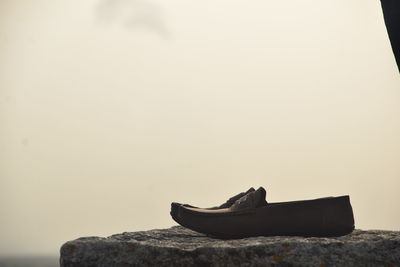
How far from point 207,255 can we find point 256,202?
1.44ft

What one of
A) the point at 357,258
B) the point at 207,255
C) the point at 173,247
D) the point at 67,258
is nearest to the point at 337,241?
the point at 357,258

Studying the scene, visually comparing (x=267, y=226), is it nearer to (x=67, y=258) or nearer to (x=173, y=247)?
(x=173, y=247)

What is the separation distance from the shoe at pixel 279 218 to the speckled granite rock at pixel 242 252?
134mm

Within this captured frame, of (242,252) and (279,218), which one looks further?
(279,218)

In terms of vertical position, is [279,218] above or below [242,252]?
above

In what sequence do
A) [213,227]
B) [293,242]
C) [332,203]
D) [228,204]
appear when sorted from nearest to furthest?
1. [293,242]
2. [332,203]
3. [213,227]
4. [228,204]

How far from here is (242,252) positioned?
8.02 ft

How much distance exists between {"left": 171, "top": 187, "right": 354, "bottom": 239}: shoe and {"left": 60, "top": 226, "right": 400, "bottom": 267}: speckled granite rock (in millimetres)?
134

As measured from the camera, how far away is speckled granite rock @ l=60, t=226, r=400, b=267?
2.44 meters

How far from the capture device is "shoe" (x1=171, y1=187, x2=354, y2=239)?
2.65m

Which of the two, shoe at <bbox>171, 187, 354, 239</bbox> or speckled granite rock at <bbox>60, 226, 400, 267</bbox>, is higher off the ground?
shoe at <bbox>171, 187, 354, 239</bbox>

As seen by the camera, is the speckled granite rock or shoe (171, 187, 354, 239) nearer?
the speckled granite rock

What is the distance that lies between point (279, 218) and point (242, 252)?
1.18 ft

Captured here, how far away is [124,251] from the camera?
2.52 meters
